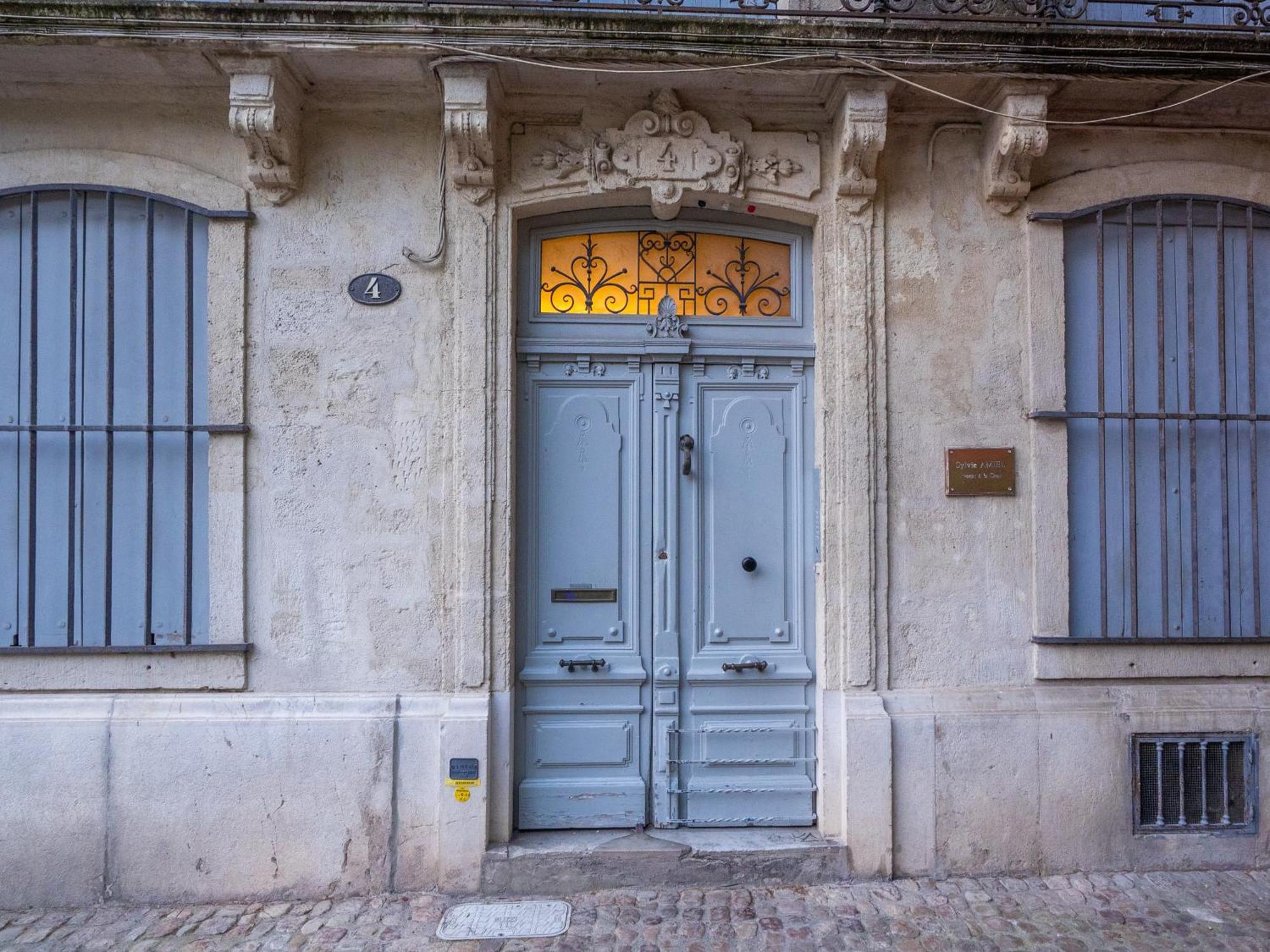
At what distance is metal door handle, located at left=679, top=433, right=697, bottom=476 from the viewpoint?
425cm

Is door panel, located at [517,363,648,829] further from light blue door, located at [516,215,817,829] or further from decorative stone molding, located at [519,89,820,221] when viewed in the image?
decorative stone molding, located at [519,89,820,221]

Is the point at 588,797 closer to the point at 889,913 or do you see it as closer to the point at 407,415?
the point at 889,913

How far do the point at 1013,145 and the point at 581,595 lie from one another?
3.09 metres

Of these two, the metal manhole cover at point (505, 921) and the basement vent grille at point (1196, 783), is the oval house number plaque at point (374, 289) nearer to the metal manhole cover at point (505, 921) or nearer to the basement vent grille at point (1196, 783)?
the metal manhole cover at point (505, 921)

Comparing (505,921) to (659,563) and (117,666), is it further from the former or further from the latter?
(117,666)

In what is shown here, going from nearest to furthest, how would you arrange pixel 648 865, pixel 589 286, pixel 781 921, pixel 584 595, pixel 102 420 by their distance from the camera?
1. pixel 781 921
2. pixel 648 865
3. pixel 102 420
4. pixel 584 595
5. pixel 589 286

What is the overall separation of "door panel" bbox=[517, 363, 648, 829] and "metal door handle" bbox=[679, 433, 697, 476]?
0.76 ft

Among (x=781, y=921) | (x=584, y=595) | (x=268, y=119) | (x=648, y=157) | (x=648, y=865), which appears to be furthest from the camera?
(x=584, y=595)

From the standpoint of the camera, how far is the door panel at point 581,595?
4215 millimetres

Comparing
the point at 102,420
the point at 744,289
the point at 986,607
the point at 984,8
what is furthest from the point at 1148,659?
the point at 102,420

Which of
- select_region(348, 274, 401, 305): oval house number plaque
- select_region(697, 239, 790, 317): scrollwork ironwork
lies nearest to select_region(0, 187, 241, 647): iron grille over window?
select_region(348, 274, 401, 305): oval house number plaque

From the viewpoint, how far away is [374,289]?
4039mm

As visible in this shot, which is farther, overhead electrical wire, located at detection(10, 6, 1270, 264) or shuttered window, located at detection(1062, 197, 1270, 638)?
shuttered window, located at detection(1062, 197, 1270, 638)

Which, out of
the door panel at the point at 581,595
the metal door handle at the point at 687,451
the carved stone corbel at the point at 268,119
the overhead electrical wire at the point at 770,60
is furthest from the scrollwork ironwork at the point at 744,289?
the carved stone corbel at the point at 268,119
